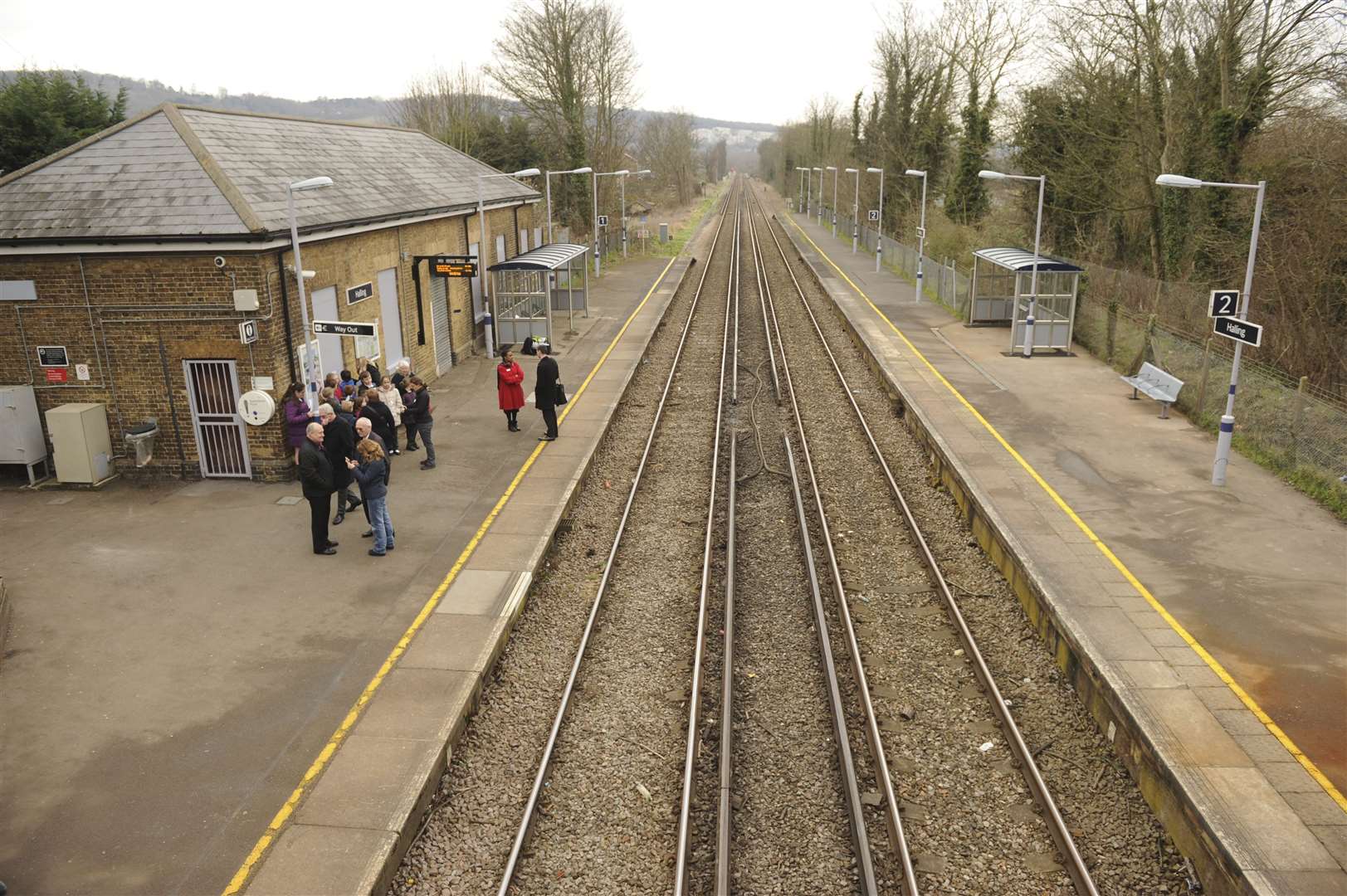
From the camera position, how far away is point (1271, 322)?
20.3 metres

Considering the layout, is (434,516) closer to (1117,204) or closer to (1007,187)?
(1117,204)

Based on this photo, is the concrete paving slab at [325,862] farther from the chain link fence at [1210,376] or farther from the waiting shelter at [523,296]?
the waiting shelter at [523,296]

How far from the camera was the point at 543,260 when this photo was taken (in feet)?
77.9

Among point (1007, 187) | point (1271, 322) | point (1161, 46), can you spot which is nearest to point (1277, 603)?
point (1271, 322)

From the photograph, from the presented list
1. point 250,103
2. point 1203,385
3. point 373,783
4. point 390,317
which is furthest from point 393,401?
point 250,103

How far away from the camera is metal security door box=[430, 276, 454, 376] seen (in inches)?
826

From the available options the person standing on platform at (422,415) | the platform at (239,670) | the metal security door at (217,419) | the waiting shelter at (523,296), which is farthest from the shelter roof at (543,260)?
the metal security door at (217,419)

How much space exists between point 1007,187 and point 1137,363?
76.7 feet

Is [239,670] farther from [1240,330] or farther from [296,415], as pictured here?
[1240,330]

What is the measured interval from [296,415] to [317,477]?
2.84 metres

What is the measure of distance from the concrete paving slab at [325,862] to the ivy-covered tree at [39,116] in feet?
83.9

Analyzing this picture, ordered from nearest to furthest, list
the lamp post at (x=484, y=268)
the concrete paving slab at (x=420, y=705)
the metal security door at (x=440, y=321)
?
the concrete paving slab at (x=420, y=705) < the metal security door at (x=440, y=321) < the lamp post at (x=484, y=268)

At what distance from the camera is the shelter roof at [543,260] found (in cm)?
2291

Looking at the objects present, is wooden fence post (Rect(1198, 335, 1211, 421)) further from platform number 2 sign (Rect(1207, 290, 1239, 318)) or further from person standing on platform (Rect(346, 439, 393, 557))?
person standing on platform (Rect(346, 439, 393, 557))
